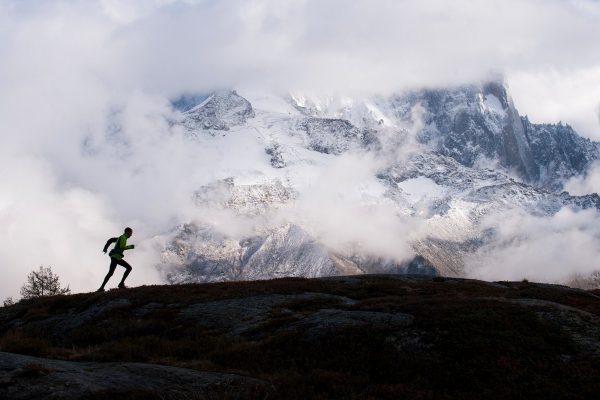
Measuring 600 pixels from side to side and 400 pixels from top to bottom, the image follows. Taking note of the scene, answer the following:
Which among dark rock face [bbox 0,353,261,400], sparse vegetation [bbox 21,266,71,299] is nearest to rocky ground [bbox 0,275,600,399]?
dark rock face [bbox 0,353,261,400]

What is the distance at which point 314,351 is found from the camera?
21.3 metres

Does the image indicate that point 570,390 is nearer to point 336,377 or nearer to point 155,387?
point 336,377

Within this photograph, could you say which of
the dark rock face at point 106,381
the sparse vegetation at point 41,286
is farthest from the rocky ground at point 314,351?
the sparse vegetation at point 41,286

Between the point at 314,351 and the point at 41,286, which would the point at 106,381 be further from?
the point at 41,286

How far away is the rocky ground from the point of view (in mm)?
17422

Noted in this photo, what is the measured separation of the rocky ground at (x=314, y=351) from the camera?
57.2ft

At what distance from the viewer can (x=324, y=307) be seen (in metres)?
29.2

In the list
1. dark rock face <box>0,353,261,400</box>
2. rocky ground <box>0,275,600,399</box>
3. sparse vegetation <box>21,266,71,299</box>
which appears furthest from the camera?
sparse vegetation <box>21,266,71,299</box>

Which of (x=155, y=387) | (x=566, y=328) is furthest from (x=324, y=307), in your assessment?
(x=155, y=387)

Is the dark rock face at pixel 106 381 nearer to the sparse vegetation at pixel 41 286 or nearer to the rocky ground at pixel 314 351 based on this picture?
the rocky ground at pixel 314 351

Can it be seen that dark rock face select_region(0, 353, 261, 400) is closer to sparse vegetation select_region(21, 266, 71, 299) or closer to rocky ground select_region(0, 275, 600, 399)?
rocky ground select_region(0, 275, 600, 399)

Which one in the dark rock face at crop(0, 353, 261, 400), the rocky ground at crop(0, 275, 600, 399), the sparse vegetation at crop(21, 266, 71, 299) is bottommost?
the dark rock face at crop(0, 353, 261, 400)

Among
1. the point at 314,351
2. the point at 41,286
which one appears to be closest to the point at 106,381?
the point at 314,351

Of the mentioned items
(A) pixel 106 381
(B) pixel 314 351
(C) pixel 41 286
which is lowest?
(A) pixel 106 381
